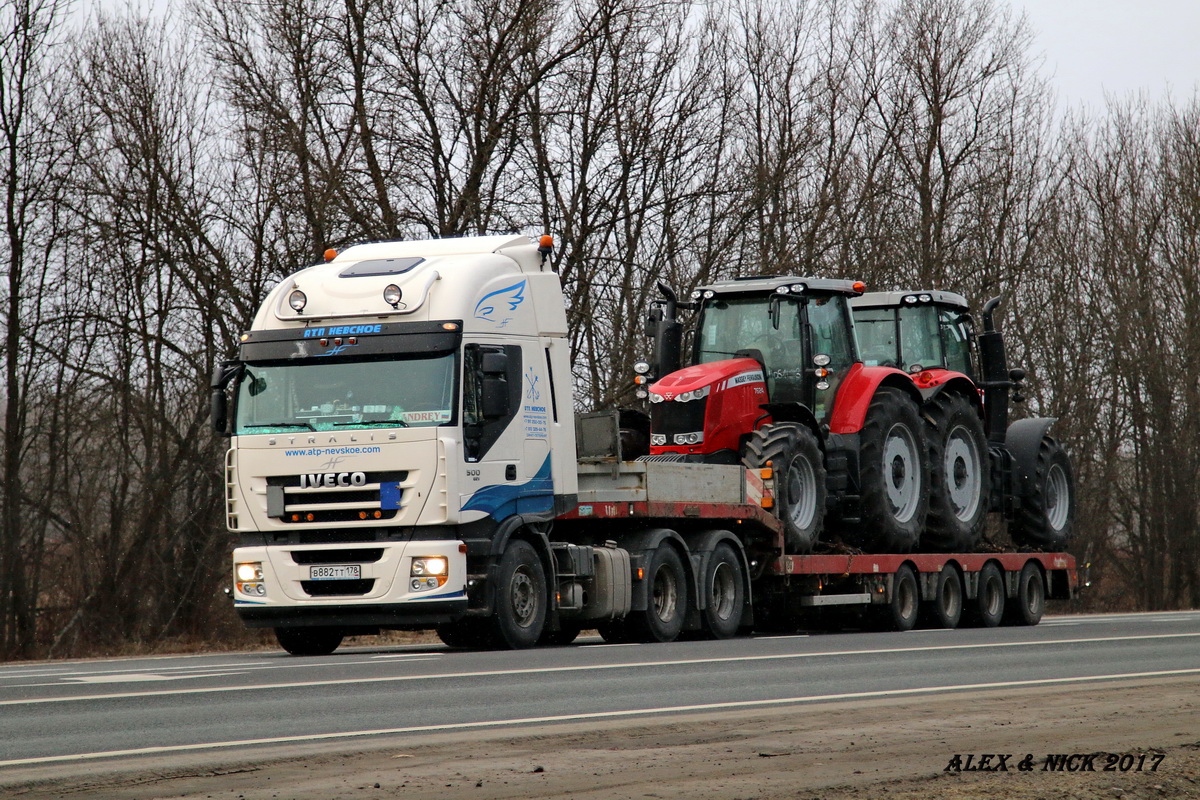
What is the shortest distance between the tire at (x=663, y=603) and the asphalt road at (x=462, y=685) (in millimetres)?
819

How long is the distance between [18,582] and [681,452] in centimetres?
1077

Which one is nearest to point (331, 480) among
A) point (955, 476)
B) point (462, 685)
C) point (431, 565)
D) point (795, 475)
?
point (431, 565)

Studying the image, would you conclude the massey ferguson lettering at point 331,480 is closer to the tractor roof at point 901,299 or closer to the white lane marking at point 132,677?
the white lane marking at point 132,677

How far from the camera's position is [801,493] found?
2019 centimetres

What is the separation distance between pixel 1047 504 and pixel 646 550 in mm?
9801

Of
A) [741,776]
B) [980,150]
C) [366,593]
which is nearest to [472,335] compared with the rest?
[366,593]

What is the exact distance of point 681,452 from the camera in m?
19.8

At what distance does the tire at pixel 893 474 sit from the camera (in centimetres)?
2081

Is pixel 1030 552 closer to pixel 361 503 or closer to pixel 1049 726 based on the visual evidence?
pixel 361 503

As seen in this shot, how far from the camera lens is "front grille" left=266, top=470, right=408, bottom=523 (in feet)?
49.8

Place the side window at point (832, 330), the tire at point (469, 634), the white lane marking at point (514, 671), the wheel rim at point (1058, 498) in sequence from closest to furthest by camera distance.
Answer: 1. the white lane marking at point (514, 671)
2. the tire at point (469, 634)
3. the side window at point (832, 330)
4. the wheel rim at point (1058, 498)

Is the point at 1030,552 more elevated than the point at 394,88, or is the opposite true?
the point at 394,88

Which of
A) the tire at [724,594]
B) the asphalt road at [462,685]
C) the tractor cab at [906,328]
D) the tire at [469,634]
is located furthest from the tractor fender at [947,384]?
the tire at [469,634]

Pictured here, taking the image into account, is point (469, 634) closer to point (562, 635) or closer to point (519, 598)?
point (519, 598)
